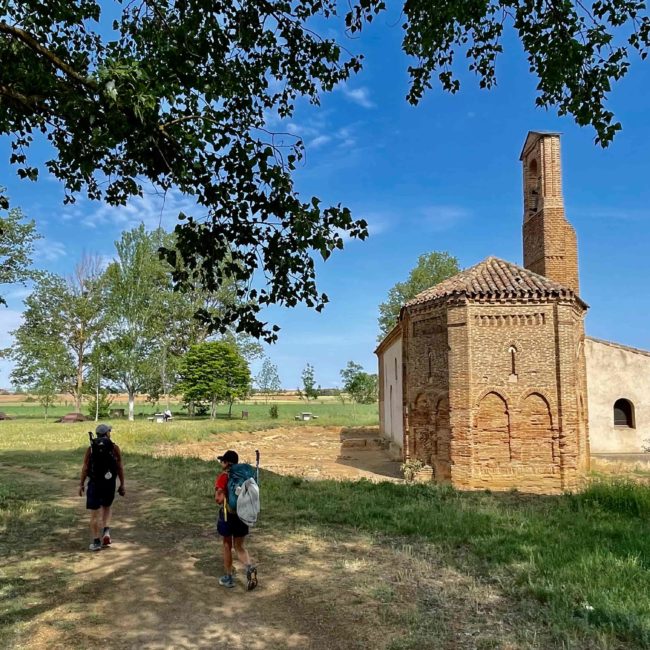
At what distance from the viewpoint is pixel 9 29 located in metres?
5.53

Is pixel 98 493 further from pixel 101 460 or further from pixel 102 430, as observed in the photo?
pixel 102 430

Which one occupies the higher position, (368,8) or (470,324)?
(368,8)

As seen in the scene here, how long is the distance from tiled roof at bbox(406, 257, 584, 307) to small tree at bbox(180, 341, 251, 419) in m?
30.7

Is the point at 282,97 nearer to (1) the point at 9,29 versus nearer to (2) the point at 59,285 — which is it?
(1) the point at 9,29

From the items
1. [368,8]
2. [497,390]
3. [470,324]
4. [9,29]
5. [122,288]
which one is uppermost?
[122,288]

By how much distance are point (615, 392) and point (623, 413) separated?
1.11m

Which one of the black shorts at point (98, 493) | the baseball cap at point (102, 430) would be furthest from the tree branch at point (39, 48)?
the black shorts at point (98, 493)

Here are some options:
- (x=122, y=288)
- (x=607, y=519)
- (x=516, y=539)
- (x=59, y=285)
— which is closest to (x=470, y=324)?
(x=607, y=519)

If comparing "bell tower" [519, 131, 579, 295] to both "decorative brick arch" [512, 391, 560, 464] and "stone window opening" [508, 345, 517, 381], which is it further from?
"decorative brick arch" [512, 391, 560, 464]

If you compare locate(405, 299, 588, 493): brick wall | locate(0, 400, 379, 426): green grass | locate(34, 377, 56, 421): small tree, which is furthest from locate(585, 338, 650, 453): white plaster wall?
locate(34, 377, 56, 421): small tree

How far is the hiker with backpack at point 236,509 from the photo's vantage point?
247 inches

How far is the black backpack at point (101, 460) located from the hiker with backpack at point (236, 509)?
7.48 ft

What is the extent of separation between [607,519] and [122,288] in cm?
4155

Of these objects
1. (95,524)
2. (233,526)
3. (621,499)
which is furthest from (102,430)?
(621,499)
